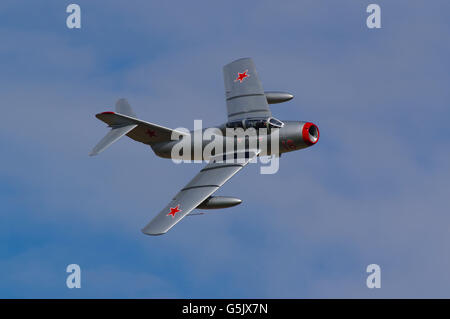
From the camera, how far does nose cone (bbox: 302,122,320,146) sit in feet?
126

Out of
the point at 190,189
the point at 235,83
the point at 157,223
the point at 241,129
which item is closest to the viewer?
the point at 157,223

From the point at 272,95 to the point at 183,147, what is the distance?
627 centimetres

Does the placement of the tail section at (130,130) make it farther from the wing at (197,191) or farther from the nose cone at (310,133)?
the nose cone at (310,133)

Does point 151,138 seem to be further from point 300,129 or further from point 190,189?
point 300,129

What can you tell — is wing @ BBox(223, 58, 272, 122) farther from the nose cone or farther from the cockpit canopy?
the nose cone

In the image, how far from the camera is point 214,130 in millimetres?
40125

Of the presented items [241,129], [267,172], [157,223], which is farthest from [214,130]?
[157,223]

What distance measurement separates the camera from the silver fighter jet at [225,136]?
118 feet

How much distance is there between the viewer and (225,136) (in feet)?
130

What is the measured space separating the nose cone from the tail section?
6775 millimetres

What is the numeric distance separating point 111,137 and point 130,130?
118 cm

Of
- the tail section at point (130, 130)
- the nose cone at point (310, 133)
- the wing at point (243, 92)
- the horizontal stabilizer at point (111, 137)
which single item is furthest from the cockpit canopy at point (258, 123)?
the horizontal stabilizer at point (111, 137)

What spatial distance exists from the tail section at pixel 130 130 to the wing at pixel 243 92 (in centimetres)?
348

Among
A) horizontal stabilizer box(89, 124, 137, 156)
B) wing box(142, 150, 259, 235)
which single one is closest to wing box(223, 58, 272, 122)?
wing box(142, 150, 259, 235)
